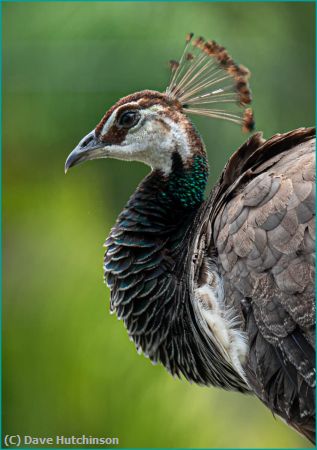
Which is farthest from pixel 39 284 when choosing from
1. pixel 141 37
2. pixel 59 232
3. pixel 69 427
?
pixel 141 37

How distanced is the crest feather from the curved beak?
24 centimetres

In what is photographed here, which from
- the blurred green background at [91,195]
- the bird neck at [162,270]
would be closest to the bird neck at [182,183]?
the bird neck at [162,270]

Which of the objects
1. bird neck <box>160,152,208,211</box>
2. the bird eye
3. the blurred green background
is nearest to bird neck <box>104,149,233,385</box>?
bird neck <box>160,152,208,211</box>

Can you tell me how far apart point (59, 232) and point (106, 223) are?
Result: 0.30 metres

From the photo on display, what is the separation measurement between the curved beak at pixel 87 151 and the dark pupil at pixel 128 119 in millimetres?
79

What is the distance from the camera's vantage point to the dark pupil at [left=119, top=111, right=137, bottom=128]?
2.27 meters

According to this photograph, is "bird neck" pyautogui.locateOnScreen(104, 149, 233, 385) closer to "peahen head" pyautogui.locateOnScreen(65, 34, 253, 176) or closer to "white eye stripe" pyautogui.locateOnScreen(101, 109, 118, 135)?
"peahen head" pyautogui.locateOnScreen(65, 34, 253, 176)

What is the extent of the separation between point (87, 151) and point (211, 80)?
39 cm

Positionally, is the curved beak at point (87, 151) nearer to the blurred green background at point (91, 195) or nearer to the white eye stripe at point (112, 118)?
the white eye stripe at point (112, 118)

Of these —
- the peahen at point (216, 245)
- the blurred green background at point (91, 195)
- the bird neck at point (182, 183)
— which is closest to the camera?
the peahen at point (216, 245)

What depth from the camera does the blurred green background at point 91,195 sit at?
269 centimetres

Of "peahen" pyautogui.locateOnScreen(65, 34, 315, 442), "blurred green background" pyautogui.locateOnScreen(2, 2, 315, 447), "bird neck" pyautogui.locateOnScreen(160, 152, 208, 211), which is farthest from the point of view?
"blurred green background" pyautogui.locateOnScreen(2, 2, 315, 447)

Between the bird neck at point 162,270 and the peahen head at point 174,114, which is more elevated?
the peahen head at point 174,114

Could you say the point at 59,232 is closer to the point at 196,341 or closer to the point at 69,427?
the point at 69,427
